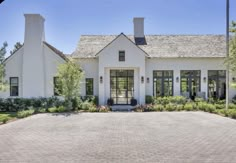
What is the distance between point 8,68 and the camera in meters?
25.1

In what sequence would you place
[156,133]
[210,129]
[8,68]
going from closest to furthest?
[156,133] < [210,129] < [8,68]

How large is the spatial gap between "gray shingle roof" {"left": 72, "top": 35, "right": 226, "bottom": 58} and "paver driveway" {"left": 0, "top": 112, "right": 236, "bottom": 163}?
43.1 ft

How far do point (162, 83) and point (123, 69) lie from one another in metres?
3.84

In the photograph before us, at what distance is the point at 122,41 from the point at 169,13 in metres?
6.89

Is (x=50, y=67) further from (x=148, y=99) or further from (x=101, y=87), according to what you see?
(x=148, y=99)

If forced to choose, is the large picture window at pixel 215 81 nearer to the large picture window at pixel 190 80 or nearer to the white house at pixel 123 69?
the white house at pixel 123 69

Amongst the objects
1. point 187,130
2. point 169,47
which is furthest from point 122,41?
point 187,130

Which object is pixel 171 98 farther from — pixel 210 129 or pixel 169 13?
pixel 210 129

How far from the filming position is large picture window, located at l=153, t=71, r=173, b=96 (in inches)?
1009

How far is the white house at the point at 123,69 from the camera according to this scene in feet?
80.4

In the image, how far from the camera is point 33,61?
966 inches

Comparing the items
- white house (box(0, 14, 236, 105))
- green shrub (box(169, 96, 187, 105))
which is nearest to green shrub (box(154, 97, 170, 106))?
green shrub (box(169, 96, 187, 105))

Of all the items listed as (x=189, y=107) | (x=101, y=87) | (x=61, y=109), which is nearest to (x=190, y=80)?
(x=189, y=107)

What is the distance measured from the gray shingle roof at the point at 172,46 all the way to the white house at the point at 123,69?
0.30ft
